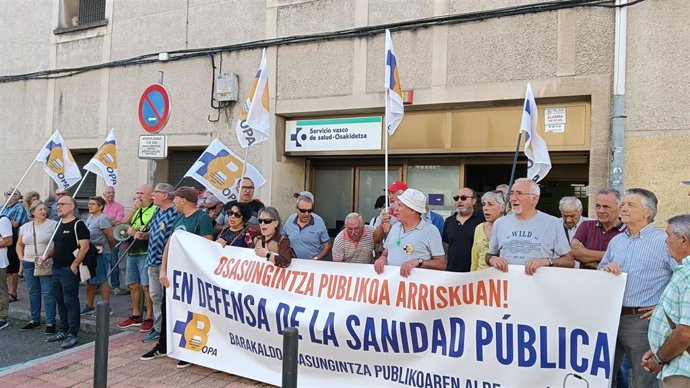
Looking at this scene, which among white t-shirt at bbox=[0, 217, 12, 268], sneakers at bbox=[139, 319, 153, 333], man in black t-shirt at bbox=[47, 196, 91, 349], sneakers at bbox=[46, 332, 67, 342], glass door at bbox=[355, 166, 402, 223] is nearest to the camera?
man in black t-shirt at bbox=[47, 196, 91, 349]

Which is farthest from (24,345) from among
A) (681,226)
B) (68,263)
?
(681,226)

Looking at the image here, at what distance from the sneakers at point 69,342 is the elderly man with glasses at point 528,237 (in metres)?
4.77

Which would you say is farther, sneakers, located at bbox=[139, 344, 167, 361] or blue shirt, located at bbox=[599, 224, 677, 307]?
sneakers, located at bbox=[139, 344, 167, 361]

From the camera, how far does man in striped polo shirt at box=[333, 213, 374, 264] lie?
5.60m

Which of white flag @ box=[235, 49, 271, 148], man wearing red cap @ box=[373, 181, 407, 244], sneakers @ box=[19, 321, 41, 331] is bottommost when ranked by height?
sneakers @ box=[19, 321, 41, 331]

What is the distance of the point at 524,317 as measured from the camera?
3.96 metres

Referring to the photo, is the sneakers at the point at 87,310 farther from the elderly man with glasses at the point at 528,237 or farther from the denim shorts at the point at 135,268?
the elderly man with glasses at the point at 528,237

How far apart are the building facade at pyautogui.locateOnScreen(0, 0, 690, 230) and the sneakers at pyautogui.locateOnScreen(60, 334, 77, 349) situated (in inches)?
123

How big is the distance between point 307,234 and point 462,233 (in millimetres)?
1783

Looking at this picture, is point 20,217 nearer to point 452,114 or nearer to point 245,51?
point 245,51

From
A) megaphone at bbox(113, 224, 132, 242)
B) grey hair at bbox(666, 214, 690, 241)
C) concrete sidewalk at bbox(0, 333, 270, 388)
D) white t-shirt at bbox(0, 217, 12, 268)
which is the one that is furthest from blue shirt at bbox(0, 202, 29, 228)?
grey hair at bbox(666, 214, 690, 241)

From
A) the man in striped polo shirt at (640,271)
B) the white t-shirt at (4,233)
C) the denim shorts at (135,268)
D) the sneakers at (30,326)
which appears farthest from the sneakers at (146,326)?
the man in striped polo shirt at (640,271)

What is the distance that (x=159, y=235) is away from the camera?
6.22 metres

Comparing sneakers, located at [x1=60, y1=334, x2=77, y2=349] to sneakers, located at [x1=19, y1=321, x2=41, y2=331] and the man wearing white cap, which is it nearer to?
sneakers, located at [x1=19, y1=321, x2=41, y2=331]
